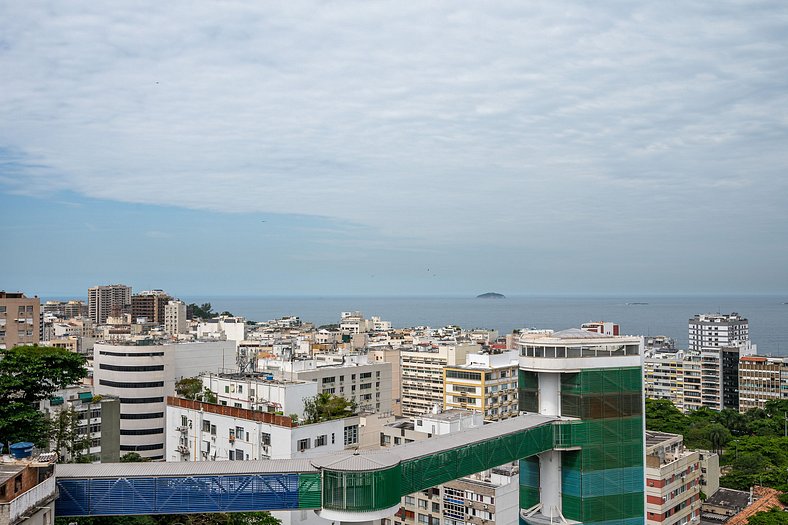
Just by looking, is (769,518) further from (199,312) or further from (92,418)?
(199,312)

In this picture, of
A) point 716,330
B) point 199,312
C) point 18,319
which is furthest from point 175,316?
point 716,330

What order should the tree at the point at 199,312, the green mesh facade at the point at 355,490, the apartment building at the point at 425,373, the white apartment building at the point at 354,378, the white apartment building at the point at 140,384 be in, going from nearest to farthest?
the green mesh facade at the point at 355,490, the white apartment building at the point at 140,384, the white apartment building at the point at 354,378, the apartment building at the point at 425,373, the tree at the point at 199,312

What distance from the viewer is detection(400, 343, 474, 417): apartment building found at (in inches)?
2391

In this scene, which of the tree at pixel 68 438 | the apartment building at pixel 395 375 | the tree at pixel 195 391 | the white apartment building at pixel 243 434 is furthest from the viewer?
the apartment building at pixel 395 375

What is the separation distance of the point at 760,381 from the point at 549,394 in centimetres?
5918

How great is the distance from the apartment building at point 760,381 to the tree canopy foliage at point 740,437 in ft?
21.6

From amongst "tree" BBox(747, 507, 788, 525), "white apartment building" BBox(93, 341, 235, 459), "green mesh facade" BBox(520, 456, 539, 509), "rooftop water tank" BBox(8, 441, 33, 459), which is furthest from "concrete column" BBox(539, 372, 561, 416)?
"white apartment building" BBox(93, 341, 235, 459)

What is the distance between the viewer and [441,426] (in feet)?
111

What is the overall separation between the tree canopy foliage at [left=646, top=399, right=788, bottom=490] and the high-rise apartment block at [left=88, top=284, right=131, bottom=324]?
134 m

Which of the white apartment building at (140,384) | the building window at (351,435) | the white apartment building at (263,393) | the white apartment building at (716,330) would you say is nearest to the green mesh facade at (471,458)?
the building window at (351,435)

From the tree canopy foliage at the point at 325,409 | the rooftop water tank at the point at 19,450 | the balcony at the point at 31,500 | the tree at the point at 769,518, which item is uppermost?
the rooftop water tank at the point at 19,450

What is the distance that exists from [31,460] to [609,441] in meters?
15.3

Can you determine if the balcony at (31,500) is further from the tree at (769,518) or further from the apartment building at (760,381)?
the apartment building at (760,381)

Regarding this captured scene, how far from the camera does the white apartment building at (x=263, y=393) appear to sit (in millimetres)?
34750
